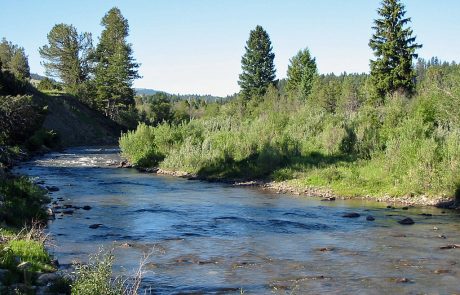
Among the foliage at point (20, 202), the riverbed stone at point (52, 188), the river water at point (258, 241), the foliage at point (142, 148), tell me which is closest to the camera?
the river water at point (258, 241)

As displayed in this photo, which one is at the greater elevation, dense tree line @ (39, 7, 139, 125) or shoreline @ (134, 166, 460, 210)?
dense tree line @ (39, 7, 139, 125)

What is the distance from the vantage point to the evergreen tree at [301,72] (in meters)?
92.6

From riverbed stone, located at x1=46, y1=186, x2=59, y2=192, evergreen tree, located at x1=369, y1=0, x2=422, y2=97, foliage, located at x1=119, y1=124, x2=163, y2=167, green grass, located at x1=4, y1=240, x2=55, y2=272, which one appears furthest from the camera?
evergreen tree, located at x1=369, y1=0, x2=422, y2=97

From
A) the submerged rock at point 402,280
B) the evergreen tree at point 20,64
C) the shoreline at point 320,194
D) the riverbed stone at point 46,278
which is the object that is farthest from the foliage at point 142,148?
the evergreen tree at point 20,64

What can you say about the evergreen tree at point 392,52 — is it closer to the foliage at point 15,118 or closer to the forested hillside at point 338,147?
the forested hillside at point 338,147

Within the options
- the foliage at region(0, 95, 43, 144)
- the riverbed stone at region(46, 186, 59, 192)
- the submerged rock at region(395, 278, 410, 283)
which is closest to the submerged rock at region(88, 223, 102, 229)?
the riverbed stone at region(46, 186, 59, 192)

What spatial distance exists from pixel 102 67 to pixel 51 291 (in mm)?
79633

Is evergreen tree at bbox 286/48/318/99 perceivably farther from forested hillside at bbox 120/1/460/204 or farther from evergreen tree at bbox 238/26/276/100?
forested hillside at bbox 120/1/460/204

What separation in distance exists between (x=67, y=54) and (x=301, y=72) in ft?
143

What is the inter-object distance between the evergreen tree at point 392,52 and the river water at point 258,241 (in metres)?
34.3

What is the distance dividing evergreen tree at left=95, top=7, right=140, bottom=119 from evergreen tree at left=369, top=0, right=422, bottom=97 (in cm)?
4277

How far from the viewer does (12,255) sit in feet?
35.0

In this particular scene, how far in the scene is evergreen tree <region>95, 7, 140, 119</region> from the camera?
275ft

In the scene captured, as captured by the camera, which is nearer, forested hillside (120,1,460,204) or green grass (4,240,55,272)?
green grass (4,240,55,272)
